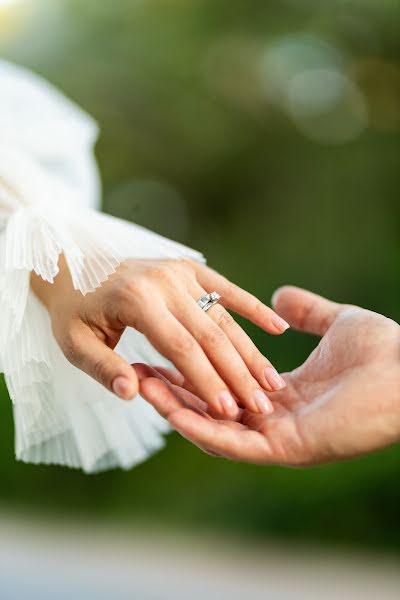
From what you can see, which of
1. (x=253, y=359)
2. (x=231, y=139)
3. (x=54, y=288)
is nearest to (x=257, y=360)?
(x=253, y=359)

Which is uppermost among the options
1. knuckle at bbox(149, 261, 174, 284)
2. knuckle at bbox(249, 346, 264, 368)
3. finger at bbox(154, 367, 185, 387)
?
knuckle at bbox(149, 261, 174, 284)

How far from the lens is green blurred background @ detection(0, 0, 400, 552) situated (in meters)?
2.68

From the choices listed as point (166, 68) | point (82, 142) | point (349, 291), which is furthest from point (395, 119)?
point (82, 142)

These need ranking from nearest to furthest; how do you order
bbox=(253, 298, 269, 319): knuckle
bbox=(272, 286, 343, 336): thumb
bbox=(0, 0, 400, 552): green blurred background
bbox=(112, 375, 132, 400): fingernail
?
bbox=(112, 375, 132, 400): fingernail
bbox=(253, 298, 269, 319): knuckle
bbox=(272, 286, 343, 336): thumb
bbox=(0, 0, 400, 552): green blurred background

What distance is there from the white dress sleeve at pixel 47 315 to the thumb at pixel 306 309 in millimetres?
159

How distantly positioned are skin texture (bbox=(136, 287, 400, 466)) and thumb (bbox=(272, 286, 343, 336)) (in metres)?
0.10

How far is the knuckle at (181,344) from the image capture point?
2.14ft

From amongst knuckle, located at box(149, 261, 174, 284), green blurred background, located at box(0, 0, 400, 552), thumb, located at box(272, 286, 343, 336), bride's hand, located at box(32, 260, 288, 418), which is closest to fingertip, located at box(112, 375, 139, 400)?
bride's hand, located at box(32, 260, 288, 418)

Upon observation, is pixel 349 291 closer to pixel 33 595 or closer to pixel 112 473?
pixel 112 473

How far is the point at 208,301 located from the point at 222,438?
15 cm

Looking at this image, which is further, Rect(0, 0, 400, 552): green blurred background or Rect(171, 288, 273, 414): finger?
Rect(0, 0, 400, 552): green blurred background

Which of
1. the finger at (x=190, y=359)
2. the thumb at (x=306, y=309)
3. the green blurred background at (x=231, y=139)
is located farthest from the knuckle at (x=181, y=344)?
the green blurred background at (x=231, y=139)

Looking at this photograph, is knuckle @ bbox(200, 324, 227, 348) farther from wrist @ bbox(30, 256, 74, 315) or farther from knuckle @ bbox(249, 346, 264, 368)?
wrist @ bbox(30, 256, 74, 315)

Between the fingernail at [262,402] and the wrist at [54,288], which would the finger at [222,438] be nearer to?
the fingernail at [262,402]
